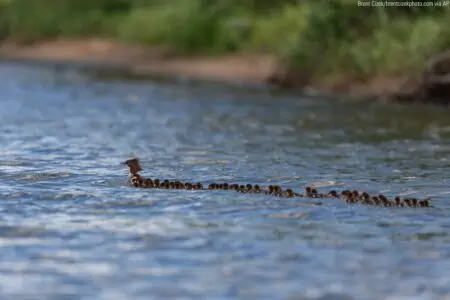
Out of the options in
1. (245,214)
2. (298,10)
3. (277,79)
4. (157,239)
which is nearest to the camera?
(157,239)

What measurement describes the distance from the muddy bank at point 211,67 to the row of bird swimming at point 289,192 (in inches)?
530

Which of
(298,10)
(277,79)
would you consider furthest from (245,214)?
(298,10)

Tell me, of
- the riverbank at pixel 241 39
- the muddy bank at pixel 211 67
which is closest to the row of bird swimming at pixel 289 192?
the muddy bank at pixel 211 67

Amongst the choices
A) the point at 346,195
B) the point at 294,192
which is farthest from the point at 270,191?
the point at 346,195

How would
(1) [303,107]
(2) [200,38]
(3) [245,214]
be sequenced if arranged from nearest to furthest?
(3) [245,214], (1) [303,107], (2) [200,38]

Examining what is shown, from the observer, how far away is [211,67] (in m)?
39.0

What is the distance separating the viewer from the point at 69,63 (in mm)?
47531

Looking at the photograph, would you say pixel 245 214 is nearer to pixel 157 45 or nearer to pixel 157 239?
pixel 157 239

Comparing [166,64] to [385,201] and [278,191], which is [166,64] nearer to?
[278,191]

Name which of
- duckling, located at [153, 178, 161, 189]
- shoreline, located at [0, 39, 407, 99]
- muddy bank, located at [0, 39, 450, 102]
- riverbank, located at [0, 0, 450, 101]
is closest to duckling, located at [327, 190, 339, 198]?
duckling, located at [153, 178, 161, 189]

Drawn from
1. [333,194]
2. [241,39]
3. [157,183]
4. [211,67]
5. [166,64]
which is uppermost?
[241,39]

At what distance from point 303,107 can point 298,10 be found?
1044 centimetres

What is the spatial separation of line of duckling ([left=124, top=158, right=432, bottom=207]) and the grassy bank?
47.1 feet

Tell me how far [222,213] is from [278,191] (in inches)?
52.1
